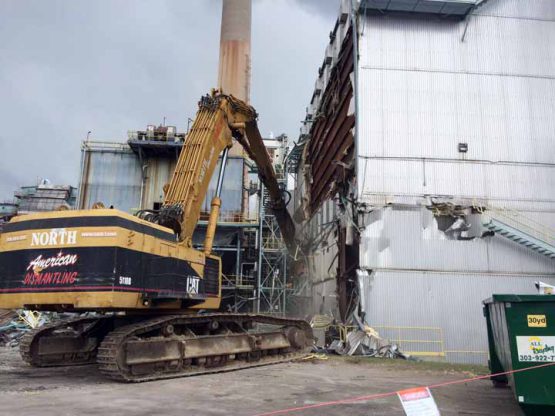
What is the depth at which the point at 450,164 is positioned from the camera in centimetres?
1895

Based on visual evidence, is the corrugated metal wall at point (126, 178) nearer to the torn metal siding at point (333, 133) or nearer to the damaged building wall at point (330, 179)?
the damaged building wall at point (330, 179)

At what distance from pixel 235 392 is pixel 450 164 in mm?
14161

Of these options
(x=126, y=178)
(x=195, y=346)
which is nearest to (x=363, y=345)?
(x=195, y=346)

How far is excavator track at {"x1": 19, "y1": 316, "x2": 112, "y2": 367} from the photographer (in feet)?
34.2

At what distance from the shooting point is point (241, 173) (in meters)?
31.3

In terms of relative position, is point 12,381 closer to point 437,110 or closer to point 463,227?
point 463,227

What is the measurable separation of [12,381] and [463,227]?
1559cm

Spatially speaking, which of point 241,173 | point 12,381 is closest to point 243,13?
point 241,173

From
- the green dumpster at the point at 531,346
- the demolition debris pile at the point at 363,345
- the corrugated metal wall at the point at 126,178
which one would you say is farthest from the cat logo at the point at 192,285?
the corrugated metal wall at the point at 126,178

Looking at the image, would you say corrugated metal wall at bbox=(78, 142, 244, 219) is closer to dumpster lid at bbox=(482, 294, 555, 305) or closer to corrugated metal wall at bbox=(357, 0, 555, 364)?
corrugated metal wall at bbox=(357, 0, 555, 364)

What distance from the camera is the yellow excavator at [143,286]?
8.42m

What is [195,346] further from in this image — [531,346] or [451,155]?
[451,155]

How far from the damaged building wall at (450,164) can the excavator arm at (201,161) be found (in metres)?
6.76

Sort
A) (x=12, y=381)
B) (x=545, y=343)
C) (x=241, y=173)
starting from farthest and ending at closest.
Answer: (x=241, y=173) < (x=12, y=381) < (x=545, y=343)
